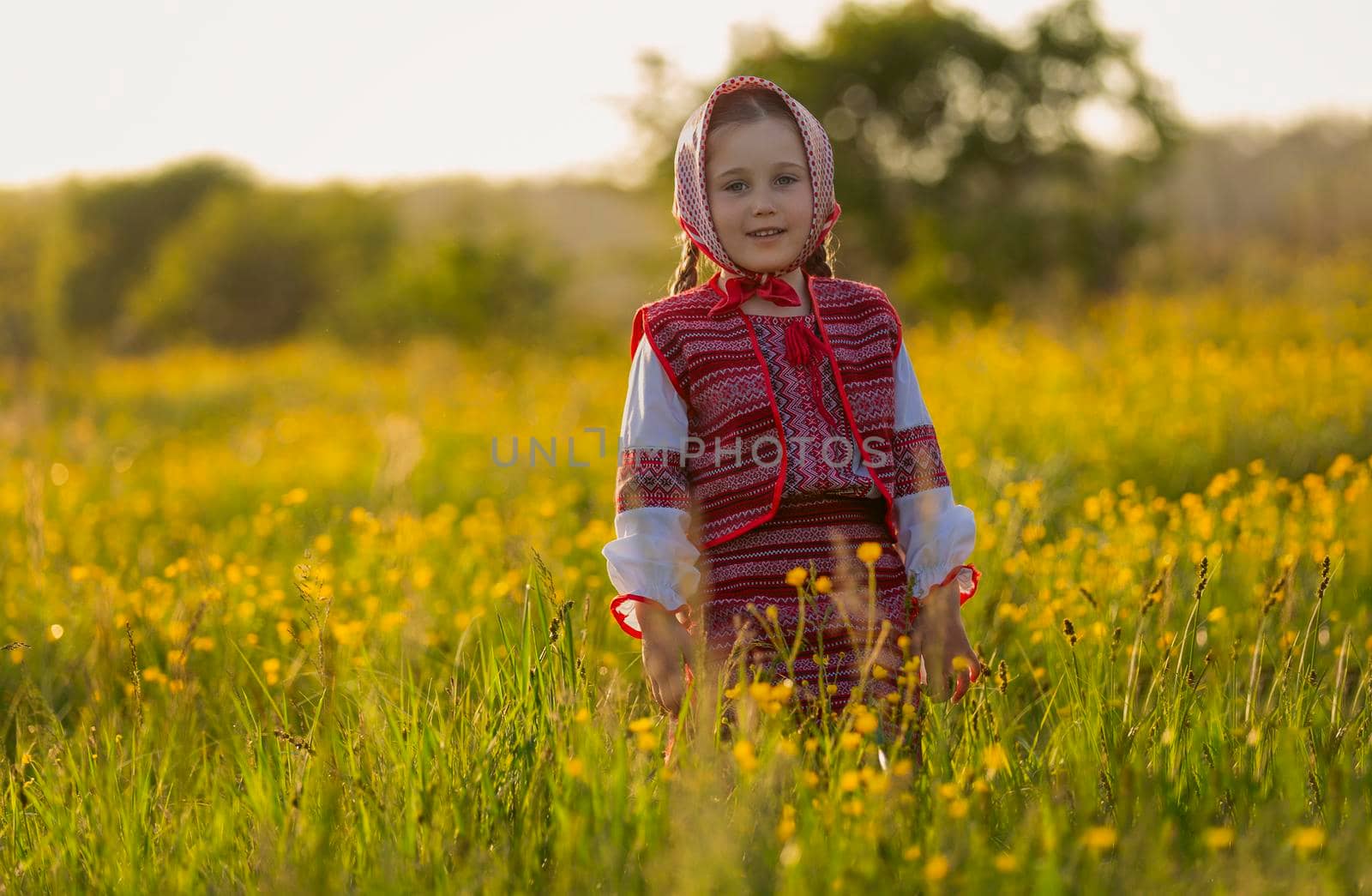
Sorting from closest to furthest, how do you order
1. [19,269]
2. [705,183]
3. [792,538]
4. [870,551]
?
[870,551], [792,538], [705,183], [19,269]

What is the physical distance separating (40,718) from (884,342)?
221 centimetres

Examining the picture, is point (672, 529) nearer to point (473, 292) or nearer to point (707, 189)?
point (707, 189)

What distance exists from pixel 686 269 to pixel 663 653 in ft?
2.84

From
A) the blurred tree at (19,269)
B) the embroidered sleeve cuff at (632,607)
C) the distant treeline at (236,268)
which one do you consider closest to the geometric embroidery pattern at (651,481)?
the embroidered sleeve cuff at (632,607)

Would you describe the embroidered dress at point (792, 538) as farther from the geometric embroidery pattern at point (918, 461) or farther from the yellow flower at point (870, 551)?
the yellow flower at point (870, 551)

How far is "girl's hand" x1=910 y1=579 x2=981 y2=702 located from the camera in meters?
2.17

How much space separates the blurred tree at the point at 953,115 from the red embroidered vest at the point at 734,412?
500 inches

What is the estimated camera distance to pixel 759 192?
2256mm

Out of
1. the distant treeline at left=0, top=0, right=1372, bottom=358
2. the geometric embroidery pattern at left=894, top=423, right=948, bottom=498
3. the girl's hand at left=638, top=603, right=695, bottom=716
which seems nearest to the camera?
the girl's hand at left=638, top=603, right=695, bottom=716

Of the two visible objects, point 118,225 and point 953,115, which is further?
point 118,225

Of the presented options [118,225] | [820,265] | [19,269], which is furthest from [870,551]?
[19,269]

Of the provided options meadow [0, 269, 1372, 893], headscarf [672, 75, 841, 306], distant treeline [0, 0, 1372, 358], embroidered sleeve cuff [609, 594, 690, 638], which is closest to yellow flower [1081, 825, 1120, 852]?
meadow [0, 269, 1372, 893]

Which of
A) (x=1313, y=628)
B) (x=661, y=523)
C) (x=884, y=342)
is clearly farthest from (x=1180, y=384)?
(x=661, y=523)

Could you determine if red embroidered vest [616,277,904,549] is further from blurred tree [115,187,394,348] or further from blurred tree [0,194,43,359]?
blurred tree [0,194,43,359]
